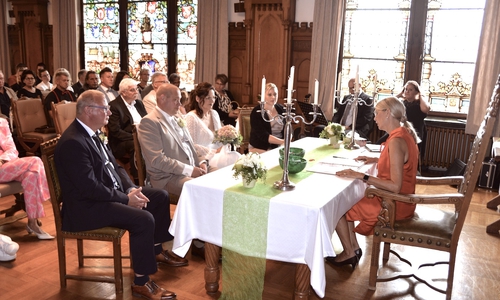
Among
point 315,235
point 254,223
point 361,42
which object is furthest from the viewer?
point 361,42

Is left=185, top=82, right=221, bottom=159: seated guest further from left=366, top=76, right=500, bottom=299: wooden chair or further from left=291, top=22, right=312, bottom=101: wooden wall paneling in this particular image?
left=291, top=22, right=312, bottom=101: wooden wall paneling

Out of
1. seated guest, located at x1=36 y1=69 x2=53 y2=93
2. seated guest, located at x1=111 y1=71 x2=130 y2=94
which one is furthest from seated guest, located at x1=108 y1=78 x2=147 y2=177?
seated guest, located at x1=36 y1=69 x2=53 y2=93

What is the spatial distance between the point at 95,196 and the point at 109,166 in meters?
0.36

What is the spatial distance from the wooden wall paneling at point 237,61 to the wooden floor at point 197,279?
15.0 ft

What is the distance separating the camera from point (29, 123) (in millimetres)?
6164

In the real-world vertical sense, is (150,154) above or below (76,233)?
above

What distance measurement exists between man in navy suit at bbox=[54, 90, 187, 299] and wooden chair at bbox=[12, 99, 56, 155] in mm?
3389

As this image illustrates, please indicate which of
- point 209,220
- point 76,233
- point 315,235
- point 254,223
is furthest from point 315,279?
point 76,233

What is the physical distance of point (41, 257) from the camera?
11.6 ft

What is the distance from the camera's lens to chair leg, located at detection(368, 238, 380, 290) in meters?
3.05

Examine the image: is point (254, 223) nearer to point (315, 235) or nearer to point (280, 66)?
point (315, 235)

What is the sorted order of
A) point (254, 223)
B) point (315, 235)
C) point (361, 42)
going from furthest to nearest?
point (361, 42) < point (254, 223) < point (315, 235)

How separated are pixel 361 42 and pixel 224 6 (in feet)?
7.85

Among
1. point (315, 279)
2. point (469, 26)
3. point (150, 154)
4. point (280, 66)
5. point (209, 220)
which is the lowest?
point (315, 279)
